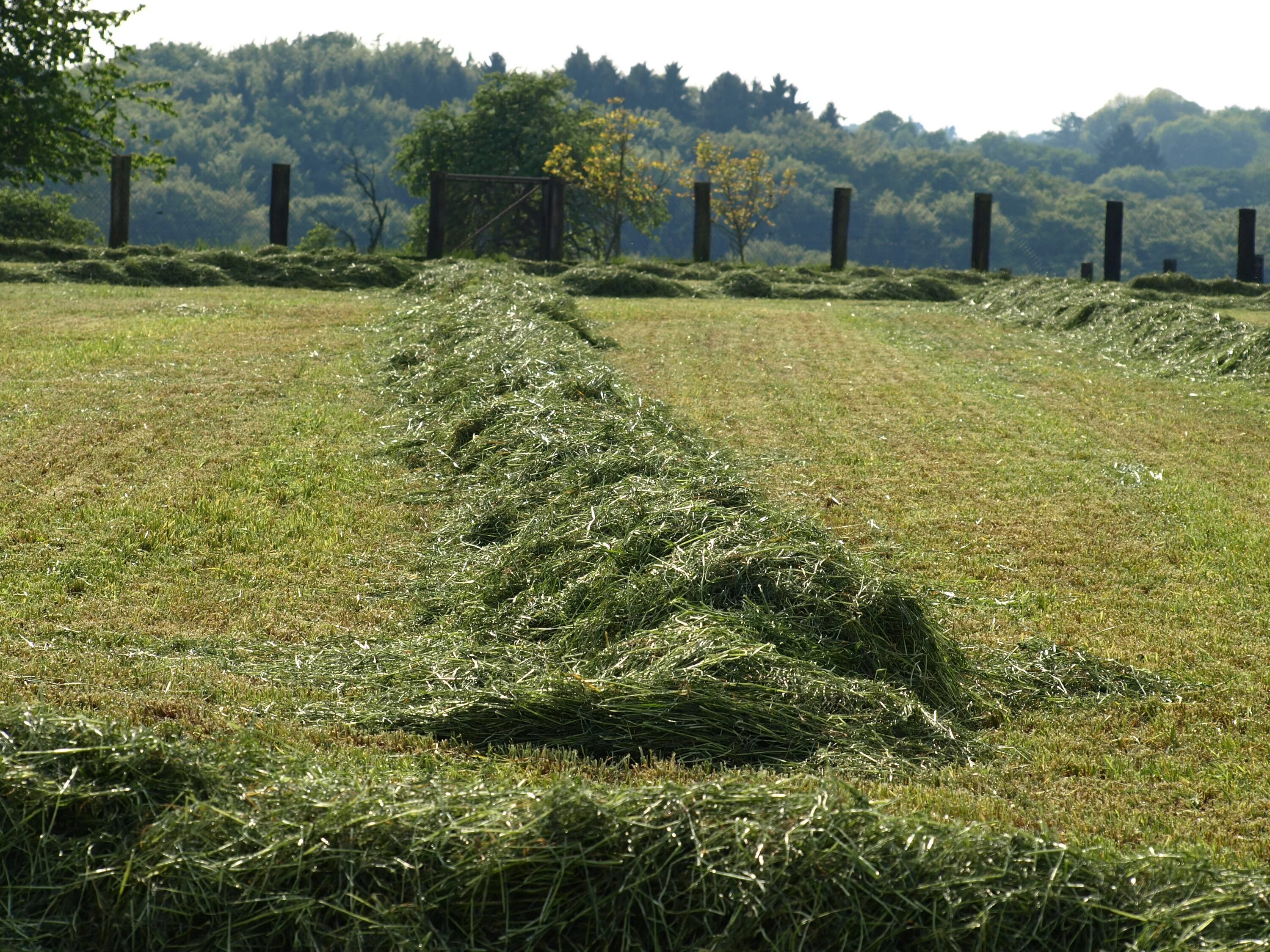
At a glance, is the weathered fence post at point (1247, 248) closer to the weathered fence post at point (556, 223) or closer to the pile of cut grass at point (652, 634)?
the weathered fence post at point (556, 223)

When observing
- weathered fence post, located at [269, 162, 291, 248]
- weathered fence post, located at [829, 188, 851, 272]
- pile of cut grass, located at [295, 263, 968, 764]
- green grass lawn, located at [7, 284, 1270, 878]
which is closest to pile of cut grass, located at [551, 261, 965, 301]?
weathered fence post, located at [829, 188, 851, 272]

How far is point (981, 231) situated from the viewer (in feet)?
78.5

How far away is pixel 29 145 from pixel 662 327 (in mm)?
12963

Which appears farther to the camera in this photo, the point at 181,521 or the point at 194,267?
the point at 194,267

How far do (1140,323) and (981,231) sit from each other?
1027cm

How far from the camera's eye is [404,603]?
462 cm

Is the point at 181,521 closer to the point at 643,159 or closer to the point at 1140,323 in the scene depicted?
the point at 1140,323

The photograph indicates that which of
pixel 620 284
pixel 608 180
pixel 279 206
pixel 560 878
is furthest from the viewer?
pixel 608 180

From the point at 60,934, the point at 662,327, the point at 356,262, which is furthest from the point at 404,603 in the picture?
the point at 356,262

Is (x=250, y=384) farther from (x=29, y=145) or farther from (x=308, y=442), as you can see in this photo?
(x=29, y=145)

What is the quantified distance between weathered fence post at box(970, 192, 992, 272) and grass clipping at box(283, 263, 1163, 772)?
19681mm

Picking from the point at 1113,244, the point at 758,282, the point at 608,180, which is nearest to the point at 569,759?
the point at 758,282

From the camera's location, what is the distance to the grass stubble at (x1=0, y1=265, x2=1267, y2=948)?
2531 mm

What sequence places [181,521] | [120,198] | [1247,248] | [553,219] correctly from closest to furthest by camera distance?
[181,521]
[120,198]
[1247,248]
[553,219]
